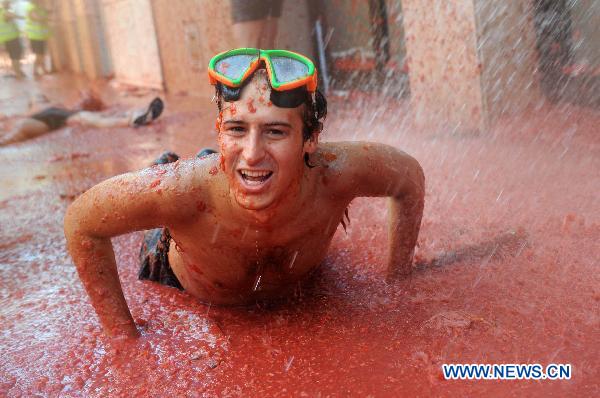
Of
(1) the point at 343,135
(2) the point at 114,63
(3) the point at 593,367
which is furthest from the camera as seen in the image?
(2) the point at 114,63

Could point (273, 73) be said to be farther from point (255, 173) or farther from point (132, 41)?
point (132, 41)

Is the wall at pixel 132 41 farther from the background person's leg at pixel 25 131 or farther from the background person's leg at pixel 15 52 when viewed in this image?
the background person's leg at pixel 15 52

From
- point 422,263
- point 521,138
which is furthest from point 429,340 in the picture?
point 521,138

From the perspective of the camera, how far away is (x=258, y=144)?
2.39 metres

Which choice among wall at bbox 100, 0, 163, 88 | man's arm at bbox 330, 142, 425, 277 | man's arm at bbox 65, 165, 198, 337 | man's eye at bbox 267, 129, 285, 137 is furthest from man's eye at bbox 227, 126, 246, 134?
wall at bbox 100, 0, 163, 88

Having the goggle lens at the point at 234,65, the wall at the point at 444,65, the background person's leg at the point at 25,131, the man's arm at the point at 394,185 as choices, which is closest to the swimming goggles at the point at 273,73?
the goggle lens at the point at 234,65

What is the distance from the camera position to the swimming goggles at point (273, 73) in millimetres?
2422

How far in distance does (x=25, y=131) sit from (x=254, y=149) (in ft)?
25.9

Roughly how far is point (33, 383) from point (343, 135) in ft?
14.8

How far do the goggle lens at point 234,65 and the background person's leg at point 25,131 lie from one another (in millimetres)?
7451

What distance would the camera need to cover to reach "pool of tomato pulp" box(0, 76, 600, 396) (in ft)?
8.21

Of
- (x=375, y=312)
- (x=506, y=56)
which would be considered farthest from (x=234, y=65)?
(x=506, y=56)

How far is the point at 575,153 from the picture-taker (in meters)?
4.86

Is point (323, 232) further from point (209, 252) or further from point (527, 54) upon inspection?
point (527, 54)
